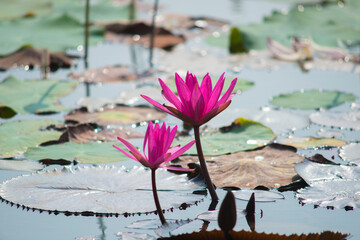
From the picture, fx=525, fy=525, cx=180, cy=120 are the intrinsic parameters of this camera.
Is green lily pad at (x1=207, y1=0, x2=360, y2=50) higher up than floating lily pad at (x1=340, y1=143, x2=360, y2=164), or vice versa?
floating lily pad at (x1=340, y1=143, x2=360, y2=164)

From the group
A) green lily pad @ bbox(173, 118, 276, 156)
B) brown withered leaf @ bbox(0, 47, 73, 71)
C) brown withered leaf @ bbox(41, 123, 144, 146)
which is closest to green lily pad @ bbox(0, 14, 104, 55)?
brown withered leaf @ bbox(0, 47, 73, 71)

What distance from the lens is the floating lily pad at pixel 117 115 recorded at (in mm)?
2441

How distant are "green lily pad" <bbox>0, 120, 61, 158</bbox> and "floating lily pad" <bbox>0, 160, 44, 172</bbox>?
69 millimetres

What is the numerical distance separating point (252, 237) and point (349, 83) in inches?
76.2

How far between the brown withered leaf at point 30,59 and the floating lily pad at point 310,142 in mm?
1734

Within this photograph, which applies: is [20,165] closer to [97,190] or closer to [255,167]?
[97,190]

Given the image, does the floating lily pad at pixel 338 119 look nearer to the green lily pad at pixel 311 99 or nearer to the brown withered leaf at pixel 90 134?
the green lily pad at pixel 311 99

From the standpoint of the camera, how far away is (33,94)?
276cm

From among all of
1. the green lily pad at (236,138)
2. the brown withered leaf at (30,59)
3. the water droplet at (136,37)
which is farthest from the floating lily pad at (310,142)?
the water droplet at (136,37)

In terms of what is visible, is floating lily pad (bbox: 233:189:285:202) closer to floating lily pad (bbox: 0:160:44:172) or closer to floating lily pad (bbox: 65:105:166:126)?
floating lily pad (bbox: 0:160:44:172)

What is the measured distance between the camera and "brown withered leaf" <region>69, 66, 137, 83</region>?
3107 mm

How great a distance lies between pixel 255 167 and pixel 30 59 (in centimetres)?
200

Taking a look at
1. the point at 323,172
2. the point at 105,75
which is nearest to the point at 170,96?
the point at 323,172

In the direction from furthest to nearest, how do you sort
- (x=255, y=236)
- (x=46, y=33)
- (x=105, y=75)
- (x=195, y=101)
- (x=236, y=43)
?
(x=46, y=33) → (x=236, y=43) → (x=105, y=75) → (x=195, y=101) → (x=255, y=236)
